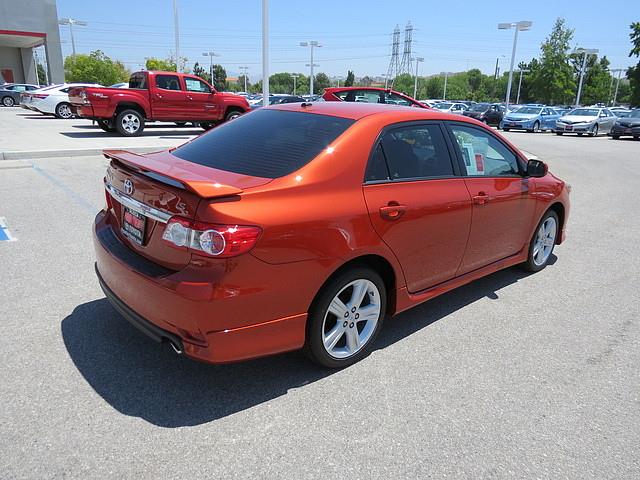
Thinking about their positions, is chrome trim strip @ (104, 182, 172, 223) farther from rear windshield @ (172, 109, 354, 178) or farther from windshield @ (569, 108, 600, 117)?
windshield @ (569, 108, 600, 117)

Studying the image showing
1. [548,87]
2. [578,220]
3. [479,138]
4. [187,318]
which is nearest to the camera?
[187,318]

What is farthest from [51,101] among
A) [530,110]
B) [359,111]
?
[530,110]

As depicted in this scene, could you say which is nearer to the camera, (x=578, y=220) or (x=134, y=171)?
(x=134, y=171)

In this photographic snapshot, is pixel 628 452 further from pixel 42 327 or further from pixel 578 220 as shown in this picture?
pixel 578 220

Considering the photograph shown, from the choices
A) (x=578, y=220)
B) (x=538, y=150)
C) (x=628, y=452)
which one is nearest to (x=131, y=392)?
(x=628, y=452)

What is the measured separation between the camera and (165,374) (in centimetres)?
312

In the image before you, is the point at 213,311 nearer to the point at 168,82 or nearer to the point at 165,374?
the point at 165,374

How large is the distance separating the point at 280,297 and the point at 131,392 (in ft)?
3.51

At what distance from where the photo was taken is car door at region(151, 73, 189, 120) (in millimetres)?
15812

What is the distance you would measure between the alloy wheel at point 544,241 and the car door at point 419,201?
1.65 m

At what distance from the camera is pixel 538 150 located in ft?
58.4

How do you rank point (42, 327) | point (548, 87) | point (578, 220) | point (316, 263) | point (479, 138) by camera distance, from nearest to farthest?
point (316, 263) < point (42, 327) < point (479, 138) < point (578, 220) < point (548, 87)

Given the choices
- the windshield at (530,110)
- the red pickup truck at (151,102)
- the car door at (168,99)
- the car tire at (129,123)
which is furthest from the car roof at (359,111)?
the windshield at (530,110)

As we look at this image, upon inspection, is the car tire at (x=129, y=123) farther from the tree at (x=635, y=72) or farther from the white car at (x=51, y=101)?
the tree at (x=635, y=72)
